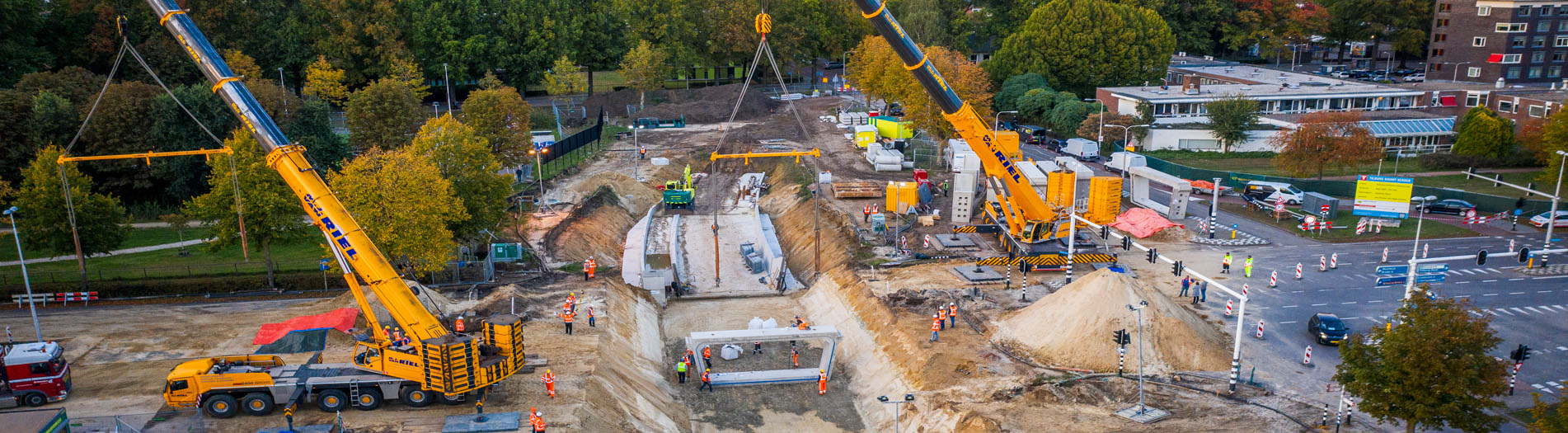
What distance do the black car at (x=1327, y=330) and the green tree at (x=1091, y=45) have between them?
59001mm

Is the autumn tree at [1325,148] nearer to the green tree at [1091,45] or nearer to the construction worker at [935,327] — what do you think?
the construction worker at [935,327]

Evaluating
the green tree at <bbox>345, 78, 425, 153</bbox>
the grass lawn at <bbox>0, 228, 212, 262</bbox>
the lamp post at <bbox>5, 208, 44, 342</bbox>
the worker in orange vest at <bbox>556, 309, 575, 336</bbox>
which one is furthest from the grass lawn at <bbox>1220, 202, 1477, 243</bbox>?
the lamp post at <bbox>5, 208, 44, 342</bbox>

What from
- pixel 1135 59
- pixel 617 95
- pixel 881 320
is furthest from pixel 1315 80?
pixel 881 320

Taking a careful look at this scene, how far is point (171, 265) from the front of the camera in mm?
45688

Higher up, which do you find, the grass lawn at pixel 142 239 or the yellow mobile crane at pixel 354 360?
the yellow mobile crane at pixel 354 360

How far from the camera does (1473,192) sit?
56.1m

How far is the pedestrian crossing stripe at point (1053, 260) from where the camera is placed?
1737 inches

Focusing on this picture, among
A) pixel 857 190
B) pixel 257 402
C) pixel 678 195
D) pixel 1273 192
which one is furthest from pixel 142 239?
pixel 1273 192

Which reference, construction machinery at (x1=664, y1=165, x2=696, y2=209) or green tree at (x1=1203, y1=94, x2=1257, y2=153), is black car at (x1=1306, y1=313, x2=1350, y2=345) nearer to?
construction machinery at (x1=664, y1=165, x2=696, y2=209)

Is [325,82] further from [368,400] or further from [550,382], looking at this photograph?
[550,382]

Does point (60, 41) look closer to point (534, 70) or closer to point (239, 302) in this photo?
point (534, 70)

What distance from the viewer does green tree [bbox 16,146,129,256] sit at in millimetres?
42719

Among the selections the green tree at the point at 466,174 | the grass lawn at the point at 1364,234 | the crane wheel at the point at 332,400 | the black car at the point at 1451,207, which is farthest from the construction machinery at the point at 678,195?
the black car at the point at 1451,207

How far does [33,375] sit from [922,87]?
5355cm
